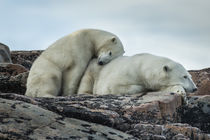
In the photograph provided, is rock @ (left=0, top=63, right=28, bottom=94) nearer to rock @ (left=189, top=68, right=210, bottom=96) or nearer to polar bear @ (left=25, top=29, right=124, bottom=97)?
polar bear @ (left=25, top=29, right=124, bottom=97)

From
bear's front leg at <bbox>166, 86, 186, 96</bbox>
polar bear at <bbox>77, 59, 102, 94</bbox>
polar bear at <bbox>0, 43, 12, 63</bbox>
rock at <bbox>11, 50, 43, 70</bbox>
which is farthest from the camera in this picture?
rock at <bbox>11, 50, 43, 70</bbox>

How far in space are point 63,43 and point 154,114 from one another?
14.8 ft

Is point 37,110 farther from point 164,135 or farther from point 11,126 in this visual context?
point 164,135

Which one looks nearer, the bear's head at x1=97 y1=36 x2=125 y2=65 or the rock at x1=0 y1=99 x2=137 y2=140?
the rock at x1=0 y1=99 x2=137 y2=140

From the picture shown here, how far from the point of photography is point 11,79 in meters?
10.7

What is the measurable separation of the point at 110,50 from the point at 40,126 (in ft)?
23.1

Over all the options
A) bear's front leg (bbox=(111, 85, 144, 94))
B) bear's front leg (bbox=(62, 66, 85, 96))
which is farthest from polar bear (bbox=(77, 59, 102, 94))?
bear's front leg (bbox=(111, 85, 144, 94))

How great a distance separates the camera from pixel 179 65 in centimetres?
915

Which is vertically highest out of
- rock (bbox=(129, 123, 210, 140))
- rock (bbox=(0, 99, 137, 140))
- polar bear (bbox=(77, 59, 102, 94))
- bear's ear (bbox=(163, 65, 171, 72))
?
bear's ear (bbox=(163, 65, 171, 72))

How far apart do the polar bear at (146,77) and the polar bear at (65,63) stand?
2.76ft

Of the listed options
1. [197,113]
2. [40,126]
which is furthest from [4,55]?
[40,126]

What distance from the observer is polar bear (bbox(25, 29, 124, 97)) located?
32.9 ft

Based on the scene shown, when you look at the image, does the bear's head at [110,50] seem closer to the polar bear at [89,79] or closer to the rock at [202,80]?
the polar bear at [89,79]

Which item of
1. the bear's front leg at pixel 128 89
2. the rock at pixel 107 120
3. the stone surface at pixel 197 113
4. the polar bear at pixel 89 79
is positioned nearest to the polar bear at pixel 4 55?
the polar bear at pixel 89 79
